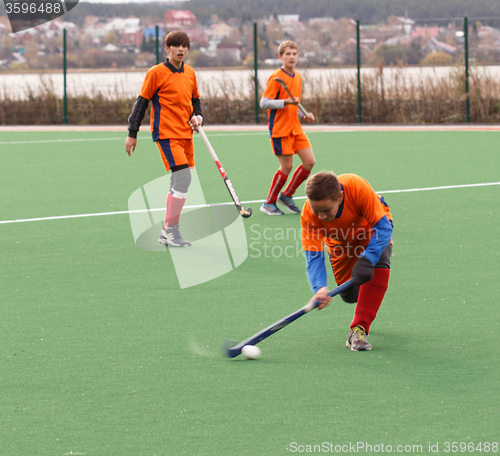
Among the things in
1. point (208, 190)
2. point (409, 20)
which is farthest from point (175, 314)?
point (409, 20)

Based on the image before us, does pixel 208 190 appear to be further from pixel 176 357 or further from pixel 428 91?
pixel 428 91

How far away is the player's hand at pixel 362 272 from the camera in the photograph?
4.16 m

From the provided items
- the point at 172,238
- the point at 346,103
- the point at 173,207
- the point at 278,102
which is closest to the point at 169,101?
the point at 173,207

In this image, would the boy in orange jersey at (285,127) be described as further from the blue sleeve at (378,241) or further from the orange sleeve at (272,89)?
the blue sleeve at (378,241)

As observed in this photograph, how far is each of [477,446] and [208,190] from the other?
7665 mm

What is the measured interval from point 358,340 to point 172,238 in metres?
3.22

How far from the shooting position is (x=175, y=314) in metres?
5.27

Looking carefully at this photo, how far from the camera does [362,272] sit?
4.16m

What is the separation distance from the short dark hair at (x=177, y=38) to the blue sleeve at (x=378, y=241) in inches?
134

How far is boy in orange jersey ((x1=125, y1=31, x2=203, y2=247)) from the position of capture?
7.17 metres

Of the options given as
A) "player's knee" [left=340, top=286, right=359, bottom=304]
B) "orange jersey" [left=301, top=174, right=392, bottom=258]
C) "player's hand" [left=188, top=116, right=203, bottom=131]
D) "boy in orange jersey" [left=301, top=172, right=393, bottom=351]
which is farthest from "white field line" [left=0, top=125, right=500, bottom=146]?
"orange jersey" [left=301, top=174, right=392, bottom=258]

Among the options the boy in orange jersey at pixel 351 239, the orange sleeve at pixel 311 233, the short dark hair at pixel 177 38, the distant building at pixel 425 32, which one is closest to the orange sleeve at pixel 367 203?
the boy in orange jersey at pixel 351 239

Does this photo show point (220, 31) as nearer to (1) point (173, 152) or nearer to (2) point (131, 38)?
(2) point (131, 38)

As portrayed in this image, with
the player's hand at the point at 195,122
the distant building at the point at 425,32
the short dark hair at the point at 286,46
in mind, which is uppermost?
the distant building at the point at 425,32
